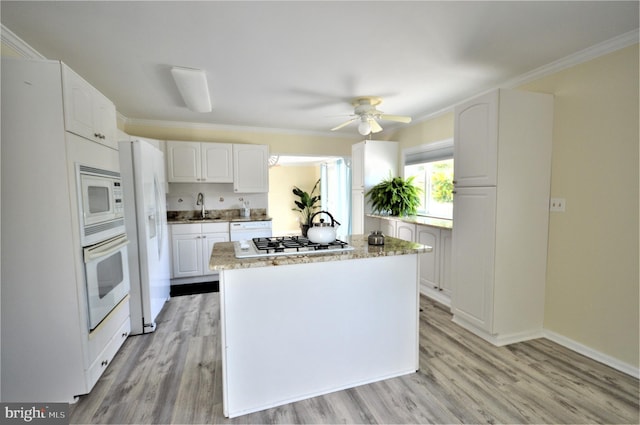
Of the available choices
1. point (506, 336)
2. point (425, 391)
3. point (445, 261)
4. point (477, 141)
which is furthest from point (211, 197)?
point (506, 336)

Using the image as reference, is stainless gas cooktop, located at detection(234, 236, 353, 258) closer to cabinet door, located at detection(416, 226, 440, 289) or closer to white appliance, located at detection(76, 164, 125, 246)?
white appliance, located at detection(76, 164, 125, 246)

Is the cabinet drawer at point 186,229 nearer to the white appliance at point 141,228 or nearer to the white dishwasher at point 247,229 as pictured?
the white dishwasher at point 247,229

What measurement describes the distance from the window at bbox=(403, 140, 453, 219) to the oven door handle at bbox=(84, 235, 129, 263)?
144 inches

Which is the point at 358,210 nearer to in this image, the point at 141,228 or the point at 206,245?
the point at 206,245

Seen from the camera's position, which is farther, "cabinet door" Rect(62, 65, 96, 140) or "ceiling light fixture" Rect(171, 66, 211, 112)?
"ceiling light fixture" Rect(171, 66, 211, 112)

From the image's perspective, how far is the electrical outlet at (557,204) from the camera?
2.45 metres

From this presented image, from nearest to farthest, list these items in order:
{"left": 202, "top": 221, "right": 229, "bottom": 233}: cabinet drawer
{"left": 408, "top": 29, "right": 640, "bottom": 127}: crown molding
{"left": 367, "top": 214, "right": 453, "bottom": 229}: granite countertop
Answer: {"left": 408, "top": 29, "right": 640, "bottom": 127}: crown molding, {"left": 367, "top": 214, "right": 453, "bottom": 229}: granite countertop, {"left": 202, "top": 221, "right": 229, "bottom": 233}: cabinet drawer

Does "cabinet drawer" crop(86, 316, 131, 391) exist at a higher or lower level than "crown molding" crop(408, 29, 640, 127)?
lower

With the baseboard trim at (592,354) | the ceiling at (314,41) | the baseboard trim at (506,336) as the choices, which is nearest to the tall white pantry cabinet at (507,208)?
the baseboard trim at (506,336)

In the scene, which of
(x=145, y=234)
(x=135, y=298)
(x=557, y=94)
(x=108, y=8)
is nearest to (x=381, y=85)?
(x=557, y=94)

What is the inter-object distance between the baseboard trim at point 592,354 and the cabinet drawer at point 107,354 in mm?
3576

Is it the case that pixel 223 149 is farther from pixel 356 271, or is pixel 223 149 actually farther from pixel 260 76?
pixel 356 271

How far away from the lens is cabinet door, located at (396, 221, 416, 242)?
3706mm

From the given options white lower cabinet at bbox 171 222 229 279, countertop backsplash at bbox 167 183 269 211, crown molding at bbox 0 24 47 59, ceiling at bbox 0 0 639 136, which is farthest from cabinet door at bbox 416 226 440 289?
crown molding at bbox 0 24 47 59
